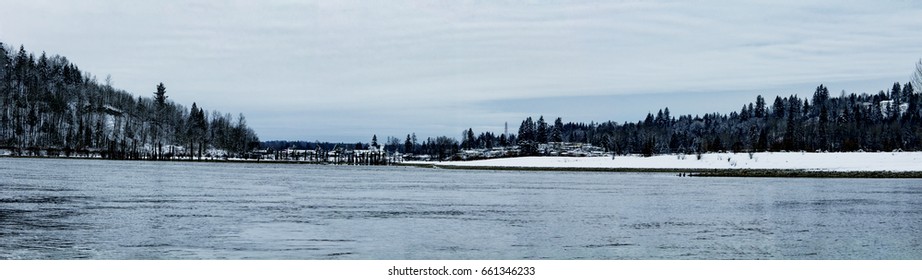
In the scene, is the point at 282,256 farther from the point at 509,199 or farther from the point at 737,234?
the point at 509,199

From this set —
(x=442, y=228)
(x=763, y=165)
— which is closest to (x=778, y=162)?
(x=763, y=165)

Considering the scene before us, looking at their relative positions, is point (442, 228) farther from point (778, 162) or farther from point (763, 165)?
point (778, 162)

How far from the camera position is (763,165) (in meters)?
108

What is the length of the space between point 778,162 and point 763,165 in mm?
1995

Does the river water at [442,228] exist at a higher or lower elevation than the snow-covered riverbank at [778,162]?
lower

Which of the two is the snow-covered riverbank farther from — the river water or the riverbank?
the river water

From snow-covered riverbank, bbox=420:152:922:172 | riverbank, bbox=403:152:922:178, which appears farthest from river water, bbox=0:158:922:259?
snow-covered riverbank, bbox=420:152:922:172

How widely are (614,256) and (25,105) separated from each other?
201 m

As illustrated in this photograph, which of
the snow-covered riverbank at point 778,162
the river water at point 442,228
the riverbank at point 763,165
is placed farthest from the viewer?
the snow-covered riverbank at point 778,162

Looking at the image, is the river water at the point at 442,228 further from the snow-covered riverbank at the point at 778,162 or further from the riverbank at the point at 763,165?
the snow-covered riverbank at the point at 778,162

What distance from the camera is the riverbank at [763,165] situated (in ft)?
297

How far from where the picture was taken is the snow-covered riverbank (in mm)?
97319

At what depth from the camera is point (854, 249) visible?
23594 millimetres

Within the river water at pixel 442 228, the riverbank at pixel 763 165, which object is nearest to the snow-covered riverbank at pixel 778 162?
the riverbank at pixel 763 165
